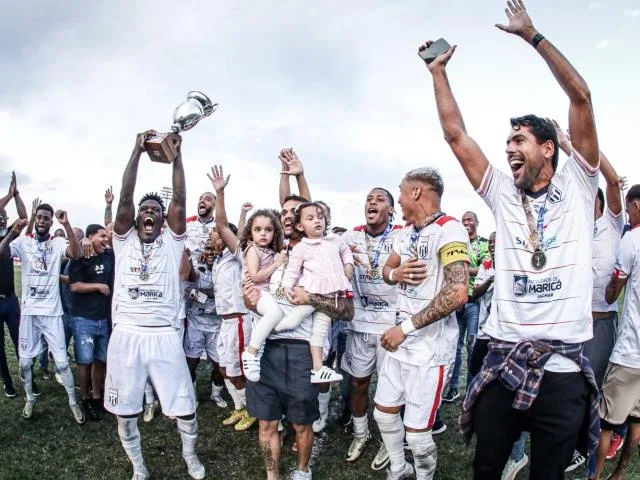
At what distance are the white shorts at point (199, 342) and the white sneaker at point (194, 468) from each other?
2418mm

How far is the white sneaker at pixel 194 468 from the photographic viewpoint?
4949 mm

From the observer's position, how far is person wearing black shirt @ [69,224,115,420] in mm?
6797

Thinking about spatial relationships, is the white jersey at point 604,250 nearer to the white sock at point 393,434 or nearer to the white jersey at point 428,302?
the white jersey at point 428,302

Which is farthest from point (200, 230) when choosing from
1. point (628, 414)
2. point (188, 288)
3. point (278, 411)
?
point (628, 414)

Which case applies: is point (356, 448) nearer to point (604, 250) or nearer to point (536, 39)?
point (604, 250)

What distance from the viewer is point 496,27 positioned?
287cm

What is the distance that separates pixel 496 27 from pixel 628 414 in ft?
12.5

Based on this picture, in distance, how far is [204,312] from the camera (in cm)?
746

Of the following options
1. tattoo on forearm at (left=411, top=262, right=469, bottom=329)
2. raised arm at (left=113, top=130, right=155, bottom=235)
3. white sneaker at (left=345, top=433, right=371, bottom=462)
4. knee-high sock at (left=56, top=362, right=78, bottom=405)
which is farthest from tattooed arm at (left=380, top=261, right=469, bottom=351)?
knee-high sock at (left=56, top=362, right=78, bottom=405)

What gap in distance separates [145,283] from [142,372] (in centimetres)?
88

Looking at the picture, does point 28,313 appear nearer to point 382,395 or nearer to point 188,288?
point 188,288

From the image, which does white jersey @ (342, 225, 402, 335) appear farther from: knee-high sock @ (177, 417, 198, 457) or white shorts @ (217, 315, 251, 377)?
knee-high sock @ (177, 417, 198, 457)

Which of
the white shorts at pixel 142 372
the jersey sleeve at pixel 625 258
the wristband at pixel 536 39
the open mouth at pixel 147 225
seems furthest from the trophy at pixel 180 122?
the jersey sleeve at pixel 625 258

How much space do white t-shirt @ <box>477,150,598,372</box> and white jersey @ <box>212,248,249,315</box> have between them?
13.6 ft
